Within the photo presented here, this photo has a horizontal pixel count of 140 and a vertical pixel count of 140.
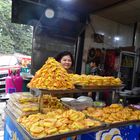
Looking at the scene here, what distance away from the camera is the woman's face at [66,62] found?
2.68 metres

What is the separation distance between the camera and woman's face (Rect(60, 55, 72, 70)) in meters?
2.68

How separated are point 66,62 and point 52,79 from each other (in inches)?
33.5

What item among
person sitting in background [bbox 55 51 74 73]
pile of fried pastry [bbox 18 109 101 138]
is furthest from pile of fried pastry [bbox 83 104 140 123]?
person sitting in background [bbox 55 51 74 73]

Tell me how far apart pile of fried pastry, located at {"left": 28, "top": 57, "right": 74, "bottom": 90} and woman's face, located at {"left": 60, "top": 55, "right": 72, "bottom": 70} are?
2.27ft

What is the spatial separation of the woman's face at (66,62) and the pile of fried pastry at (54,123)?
0.97 metres

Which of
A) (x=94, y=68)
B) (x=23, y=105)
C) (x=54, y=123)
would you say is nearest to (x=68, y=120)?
(x=54, y=123)

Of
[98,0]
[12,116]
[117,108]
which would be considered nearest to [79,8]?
[98,0]

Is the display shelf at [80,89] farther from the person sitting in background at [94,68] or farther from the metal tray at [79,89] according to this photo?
the person sitting in background at [94,68]

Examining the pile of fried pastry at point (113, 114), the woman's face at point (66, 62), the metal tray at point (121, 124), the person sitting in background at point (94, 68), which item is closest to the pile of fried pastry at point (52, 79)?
the pile of fried pastry at point (113, 114)

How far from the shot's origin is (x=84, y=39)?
5340 mm

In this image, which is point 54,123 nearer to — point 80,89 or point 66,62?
point 80,89

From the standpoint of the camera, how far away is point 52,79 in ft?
6.08

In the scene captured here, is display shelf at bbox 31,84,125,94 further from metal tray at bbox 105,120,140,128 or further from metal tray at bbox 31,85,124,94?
metal tray at bbox 105,120,140,128

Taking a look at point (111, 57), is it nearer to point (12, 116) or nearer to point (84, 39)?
point (84, 39)
